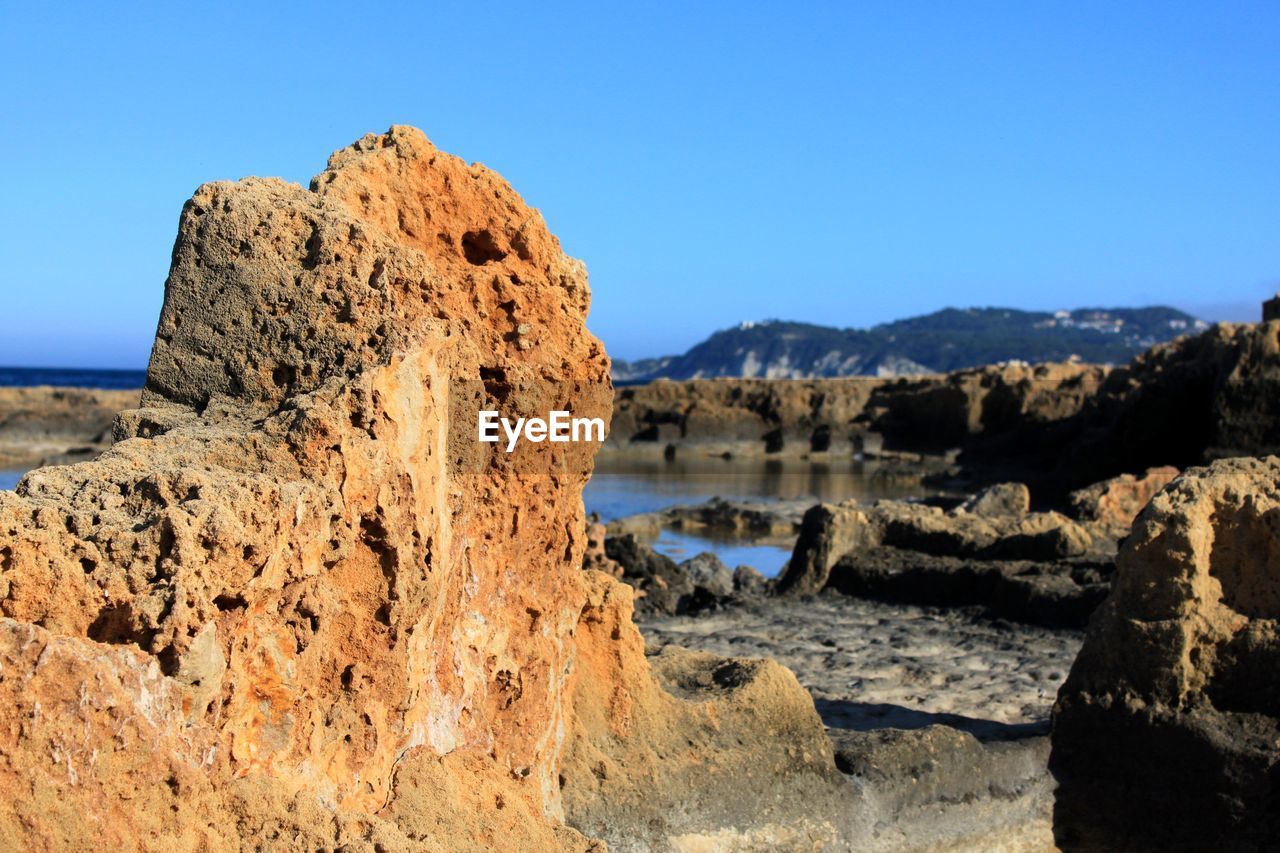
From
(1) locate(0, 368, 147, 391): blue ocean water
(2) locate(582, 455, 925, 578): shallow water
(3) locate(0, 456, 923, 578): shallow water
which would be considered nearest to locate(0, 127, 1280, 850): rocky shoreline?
(2) locate(582, 455, 925, 578): shallow water

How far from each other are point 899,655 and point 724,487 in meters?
16.6

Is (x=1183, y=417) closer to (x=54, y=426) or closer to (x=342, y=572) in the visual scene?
(x=342, y=572)

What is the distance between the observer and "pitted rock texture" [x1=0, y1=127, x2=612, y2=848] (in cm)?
244

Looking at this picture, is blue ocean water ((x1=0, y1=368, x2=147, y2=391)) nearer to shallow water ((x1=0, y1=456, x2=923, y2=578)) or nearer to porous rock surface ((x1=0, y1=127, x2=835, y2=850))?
shallow water ((x1=0, y1=456, x2=923, y2=578))

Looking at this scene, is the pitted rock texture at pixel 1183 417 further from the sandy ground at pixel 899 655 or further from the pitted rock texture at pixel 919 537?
the sandy ground at pixel 899 655

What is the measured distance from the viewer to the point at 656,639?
Result: 8188 millimetres

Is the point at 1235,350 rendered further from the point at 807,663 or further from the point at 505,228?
the point at 505,228

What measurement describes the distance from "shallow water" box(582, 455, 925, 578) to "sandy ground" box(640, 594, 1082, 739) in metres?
6.29

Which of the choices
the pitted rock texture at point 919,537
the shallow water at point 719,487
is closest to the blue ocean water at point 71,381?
the shallow water at point 719,487

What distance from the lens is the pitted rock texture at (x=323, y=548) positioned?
8.02 feet

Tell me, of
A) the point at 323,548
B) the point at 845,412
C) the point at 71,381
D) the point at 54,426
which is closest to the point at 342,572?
the point at 323,548

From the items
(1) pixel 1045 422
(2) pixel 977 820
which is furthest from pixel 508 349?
(1) pixel 1045 422

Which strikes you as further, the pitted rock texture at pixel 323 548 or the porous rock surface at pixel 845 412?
the porous rock surface at pixel 845 412

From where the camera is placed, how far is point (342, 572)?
3.14 m
